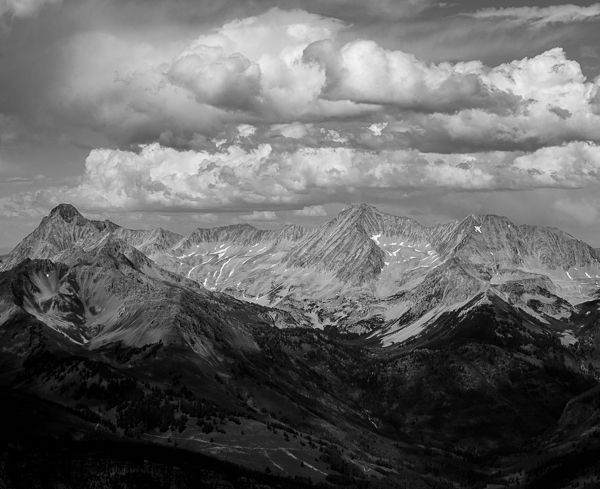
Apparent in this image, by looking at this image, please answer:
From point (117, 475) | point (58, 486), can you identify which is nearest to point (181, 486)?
point (117, 475)

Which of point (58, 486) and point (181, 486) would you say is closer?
point (58, 486)

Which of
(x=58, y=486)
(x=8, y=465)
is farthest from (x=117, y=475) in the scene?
(x=8, y=465)

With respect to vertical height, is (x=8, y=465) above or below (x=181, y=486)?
above

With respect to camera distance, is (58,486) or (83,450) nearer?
(58,486)

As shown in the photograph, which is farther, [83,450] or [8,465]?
[83,450]

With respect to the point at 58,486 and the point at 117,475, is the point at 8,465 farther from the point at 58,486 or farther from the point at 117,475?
the point at 117,475

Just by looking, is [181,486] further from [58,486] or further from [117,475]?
[58,486]

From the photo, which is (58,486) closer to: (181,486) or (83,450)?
(83,450)
